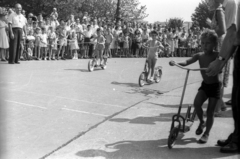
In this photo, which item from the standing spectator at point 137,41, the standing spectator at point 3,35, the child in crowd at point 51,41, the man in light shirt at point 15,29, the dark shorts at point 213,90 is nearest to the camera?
the dark shorts at point 213,90

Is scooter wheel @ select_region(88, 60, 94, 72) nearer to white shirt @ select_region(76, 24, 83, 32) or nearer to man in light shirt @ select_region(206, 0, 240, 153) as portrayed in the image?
white shirt @ select_region(76, 24, 83, 32)

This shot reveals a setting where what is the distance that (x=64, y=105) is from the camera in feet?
23.6

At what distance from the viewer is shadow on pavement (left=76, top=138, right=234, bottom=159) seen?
14.4 ft

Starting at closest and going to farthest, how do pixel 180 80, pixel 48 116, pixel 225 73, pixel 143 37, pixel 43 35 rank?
pixel 48 116, pixel 225 73, pixel 180 80, pixel 43 35, pixel 143 37

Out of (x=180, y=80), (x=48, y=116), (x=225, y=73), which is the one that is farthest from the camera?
(x=180, y=80)

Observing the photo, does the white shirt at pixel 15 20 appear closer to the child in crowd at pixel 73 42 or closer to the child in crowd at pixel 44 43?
the child in crowd at pixel 44 43

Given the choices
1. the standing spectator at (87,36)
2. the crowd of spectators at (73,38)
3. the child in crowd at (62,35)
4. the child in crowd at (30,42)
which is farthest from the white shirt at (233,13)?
the standing spectator at (87,36)

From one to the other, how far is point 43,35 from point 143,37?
7886 mm

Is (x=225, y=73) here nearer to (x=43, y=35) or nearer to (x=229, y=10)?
(x=229, y=10)

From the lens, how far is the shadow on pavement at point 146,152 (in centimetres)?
438

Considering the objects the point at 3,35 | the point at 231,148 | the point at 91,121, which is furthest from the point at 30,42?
the point at 231,148

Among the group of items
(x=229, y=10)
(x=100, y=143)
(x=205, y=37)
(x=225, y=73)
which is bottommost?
(x=100, y=143)

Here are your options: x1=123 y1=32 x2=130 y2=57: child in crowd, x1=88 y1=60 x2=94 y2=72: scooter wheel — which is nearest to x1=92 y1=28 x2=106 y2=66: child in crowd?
x1=88 y1=60 x2=94 y2=72: scooter wheel

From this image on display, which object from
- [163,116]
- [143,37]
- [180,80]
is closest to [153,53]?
[180,80]
